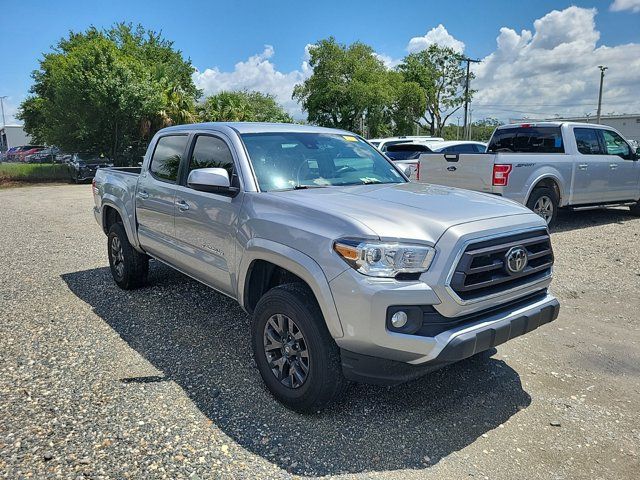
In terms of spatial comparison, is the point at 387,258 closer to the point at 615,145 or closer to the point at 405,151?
the point at 615,145

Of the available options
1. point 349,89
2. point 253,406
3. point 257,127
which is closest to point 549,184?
point 257,127

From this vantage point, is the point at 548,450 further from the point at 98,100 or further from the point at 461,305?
the point at 98,100

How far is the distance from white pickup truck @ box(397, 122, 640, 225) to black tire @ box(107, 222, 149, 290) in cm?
563

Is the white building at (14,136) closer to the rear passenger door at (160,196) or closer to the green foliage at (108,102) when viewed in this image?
the green foliage at (108,102)

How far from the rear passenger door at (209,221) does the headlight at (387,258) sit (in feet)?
4.11

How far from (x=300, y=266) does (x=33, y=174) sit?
28.7m

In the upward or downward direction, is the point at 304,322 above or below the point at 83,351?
above

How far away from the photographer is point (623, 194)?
419 inches

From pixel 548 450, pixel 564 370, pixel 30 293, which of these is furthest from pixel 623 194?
pixel 30 293

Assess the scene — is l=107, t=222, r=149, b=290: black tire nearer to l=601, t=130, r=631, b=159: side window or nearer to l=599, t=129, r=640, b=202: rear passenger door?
l=599, t=129, r=640, b=202: rear passenger door

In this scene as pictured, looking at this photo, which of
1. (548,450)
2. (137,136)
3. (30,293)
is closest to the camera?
(548,450)

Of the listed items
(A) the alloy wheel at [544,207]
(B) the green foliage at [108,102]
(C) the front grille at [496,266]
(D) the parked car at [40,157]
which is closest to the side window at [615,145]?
(A) the alloy wheel at [544,207]

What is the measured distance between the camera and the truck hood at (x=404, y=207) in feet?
9.55

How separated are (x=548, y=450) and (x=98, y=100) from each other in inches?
1025
